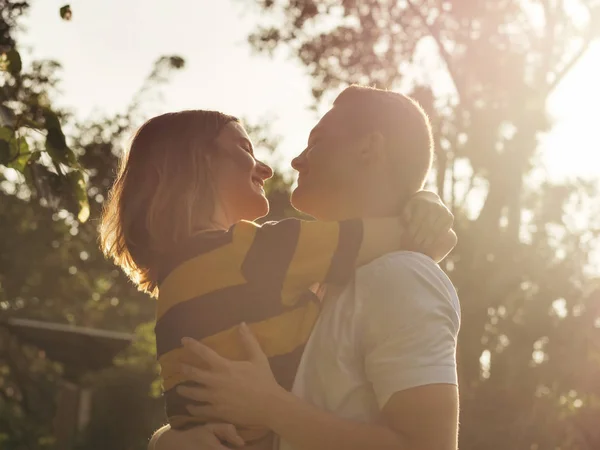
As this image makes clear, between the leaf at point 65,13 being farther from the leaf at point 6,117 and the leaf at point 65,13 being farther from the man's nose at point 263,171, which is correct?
the man's nose at point 263,171

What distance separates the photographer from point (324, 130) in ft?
8.04

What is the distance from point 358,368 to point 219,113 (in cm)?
101

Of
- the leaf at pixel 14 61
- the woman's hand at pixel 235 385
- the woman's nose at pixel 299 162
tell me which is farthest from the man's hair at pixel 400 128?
the leaf at pixel 14 61

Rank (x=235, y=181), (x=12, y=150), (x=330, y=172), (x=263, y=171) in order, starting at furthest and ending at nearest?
(x=12, y=150)
(x=263, y=171)
(x=235, y=181)
(x=330, y=172)

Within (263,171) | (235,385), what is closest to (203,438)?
(235,385)

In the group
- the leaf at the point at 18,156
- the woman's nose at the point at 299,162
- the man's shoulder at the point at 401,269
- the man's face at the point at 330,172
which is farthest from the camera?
the leaf at the point at 18,156

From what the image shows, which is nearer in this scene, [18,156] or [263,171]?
[263,171]

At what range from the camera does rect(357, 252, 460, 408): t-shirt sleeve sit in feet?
6.50

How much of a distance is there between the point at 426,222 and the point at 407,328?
383mm

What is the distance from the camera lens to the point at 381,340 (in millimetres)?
2041

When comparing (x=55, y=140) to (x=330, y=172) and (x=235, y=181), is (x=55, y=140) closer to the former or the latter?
(x=235, y=181)

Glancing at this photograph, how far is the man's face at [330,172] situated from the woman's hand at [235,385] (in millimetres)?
425

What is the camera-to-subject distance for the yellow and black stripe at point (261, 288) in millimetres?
2248

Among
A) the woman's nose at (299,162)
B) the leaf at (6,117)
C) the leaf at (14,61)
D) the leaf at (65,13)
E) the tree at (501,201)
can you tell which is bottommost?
the tree at (501,201)
